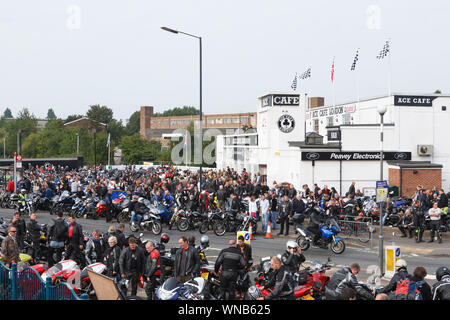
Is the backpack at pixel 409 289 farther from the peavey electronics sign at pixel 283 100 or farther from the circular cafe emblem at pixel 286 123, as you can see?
the peavey electronics sign at pixel 283 100

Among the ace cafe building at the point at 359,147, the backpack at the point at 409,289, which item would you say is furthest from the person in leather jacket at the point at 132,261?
the ace cafe building at the point at 359,147

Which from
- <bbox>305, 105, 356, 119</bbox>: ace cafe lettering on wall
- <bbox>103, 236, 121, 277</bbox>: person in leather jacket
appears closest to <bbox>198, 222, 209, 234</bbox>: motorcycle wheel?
<bbox>103, 236, 121, 277</bbox>: person in leather jacket

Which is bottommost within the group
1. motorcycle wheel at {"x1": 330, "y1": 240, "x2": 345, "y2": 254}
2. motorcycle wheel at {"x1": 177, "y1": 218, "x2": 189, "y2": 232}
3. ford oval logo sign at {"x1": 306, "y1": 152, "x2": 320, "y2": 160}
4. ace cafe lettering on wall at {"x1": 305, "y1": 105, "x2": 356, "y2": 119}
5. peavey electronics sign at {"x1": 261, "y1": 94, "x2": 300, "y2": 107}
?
motorcycle wheel at {"x1": 330, "y1": 240, "x2": 345, "y2": 254}

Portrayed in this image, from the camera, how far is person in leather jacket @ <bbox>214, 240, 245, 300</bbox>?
10125 mm

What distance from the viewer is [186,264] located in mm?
10672

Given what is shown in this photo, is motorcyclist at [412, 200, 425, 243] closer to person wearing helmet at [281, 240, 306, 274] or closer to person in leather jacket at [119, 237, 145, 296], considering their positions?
person wearing helmet at [281, 240, 306, 274]

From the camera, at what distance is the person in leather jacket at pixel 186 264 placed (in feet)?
34.9

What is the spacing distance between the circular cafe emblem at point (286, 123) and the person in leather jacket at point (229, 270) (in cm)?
2876

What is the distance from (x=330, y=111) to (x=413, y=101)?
18266 millimetres

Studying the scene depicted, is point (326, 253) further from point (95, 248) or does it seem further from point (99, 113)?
point (99, 113)

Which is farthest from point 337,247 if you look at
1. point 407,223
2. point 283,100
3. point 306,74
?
point 306,74

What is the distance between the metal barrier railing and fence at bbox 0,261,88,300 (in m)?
14.1
